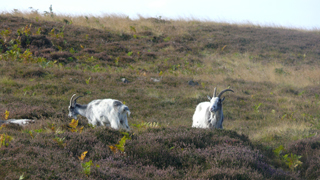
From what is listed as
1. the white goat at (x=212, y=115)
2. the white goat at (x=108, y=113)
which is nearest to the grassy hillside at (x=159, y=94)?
the white goat at (x=108, y=113)

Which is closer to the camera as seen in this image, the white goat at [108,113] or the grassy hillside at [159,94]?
the grassy hillside at [159,94]

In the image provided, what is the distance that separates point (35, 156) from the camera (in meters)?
4.29

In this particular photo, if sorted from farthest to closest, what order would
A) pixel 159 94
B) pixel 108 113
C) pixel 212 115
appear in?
pixel 159 94 → pixel 212 115 → pixel 108 113

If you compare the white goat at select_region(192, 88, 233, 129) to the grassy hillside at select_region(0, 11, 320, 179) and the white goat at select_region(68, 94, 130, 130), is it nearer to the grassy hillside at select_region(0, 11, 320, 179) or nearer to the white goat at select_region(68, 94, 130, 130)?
the grassy hillside at select_region(0, 11, 320, 179)

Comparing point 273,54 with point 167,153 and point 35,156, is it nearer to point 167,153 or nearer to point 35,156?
point 167,153

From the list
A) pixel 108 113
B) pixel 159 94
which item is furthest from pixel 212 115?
pixel 159 94

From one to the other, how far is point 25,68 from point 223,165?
1228cm

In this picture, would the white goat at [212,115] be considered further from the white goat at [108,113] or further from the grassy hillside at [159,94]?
the white goat at [108,113]

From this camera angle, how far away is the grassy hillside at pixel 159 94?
4.75 meters

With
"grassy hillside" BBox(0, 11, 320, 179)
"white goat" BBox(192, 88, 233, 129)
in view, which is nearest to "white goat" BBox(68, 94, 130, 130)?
"grassy hillside" BBox(0, 11, 320, 179)

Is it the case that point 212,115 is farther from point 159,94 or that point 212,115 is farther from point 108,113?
point 159,94

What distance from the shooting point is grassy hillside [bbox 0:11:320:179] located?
475 cm

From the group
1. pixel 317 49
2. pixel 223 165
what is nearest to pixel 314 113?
pixel 223 165

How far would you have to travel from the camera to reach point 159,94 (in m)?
13.4
